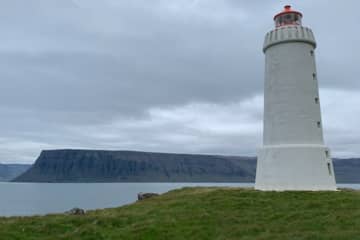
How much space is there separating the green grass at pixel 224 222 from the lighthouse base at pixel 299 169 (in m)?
1.26

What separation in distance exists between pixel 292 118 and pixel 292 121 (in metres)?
0.17

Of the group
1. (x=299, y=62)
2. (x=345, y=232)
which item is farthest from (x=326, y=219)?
(x=299, y=62)

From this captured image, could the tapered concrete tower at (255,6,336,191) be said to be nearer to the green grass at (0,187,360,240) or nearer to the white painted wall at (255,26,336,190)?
the white painted wall at (255,26,336,190)

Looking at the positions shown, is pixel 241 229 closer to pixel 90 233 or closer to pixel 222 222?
pixel 222 222

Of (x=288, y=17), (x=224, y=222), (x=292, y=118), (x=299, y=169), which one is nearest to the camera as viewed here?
(x=224, y=222)

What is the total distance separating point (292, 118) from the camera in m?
20.5

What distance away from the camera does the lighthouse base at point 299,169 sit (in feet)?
64.7

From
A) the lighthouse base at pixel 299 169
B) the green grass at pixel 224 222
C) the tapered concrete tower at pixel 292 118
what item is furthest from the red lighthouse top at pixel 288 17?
the green grass at pixel 224 222

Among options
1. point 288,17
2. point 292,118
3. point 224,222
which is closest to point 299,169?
point 292,118

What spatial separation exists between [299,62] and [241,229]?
11945 mm

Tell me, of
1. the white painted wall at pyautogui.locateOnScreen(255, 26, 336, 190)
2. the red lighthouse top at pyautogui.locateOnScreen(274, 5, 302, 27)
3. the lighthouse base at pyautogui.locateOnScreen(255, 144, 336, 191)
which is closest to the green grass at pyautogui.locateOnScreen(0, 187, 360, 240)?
the lighthouse base at pyautogui.locateOnScreen(255, 144, 336, 191)

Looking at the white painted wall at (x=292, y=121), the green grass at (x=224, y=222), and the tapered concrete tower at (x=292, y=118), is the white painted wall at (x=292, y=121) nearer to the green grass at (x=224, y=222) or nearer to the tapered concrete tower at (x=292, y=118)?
the tapered concrete tower at (x=292, y=118)

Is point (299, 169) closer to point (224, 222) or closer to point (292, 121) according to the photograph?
point (292, 121)

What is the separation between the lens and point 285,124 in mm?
20625
